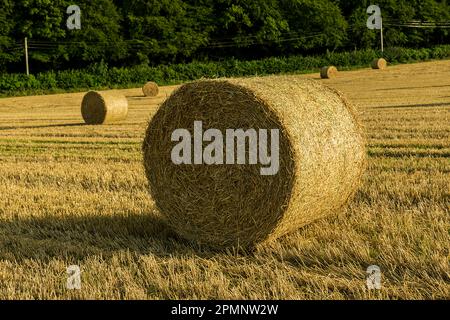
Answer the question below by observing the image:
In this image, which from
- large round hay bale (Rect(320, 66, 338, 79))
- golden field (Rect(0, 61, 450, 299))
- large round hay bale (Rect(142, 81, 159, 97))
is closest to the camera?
golden field (Rect(0, 61, 450, 299))

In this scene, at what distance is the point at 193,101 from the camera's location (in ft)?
22.3

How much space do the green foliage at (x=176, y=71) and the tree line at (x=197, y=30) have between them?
383 cm

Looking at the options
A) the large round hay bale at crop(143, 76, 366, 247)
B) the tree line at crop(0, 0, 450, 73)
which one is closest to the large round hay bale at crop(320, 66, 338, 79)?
the tree line at crop(0, 0, 450, 73)

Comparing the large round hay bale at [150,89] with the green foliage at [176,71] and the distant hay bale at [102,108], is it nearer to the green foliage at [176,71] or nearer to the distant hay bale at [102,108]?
the green foliage at [176,71]

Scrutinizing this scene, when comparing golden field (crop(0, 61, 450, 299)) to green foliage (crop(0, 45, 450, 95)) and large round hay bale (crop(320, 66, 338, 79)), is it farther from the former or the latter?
green foliage (crop(0, 45, 450, 95))

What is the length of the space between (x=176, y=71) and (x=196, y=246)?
4711 centimetres

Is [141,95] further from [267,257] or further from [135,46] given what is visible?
[267,257]

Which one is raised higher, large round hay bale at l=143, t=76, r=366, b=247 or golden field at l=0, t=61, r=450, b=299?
large round hay bale at l=143, t=76, r=366, b=247

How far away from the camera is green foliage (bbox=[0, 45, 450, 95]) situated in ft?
152

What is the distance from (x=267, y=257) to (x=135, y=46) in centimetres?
5306

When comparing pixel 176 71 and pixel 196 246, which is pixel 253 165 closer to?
pixel 196 246

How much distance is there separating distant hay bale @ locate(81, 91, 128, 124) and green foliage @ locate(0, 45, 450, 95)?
1007 inches

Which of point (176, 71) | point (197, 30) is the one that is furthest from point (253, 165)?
point (197, 30)
